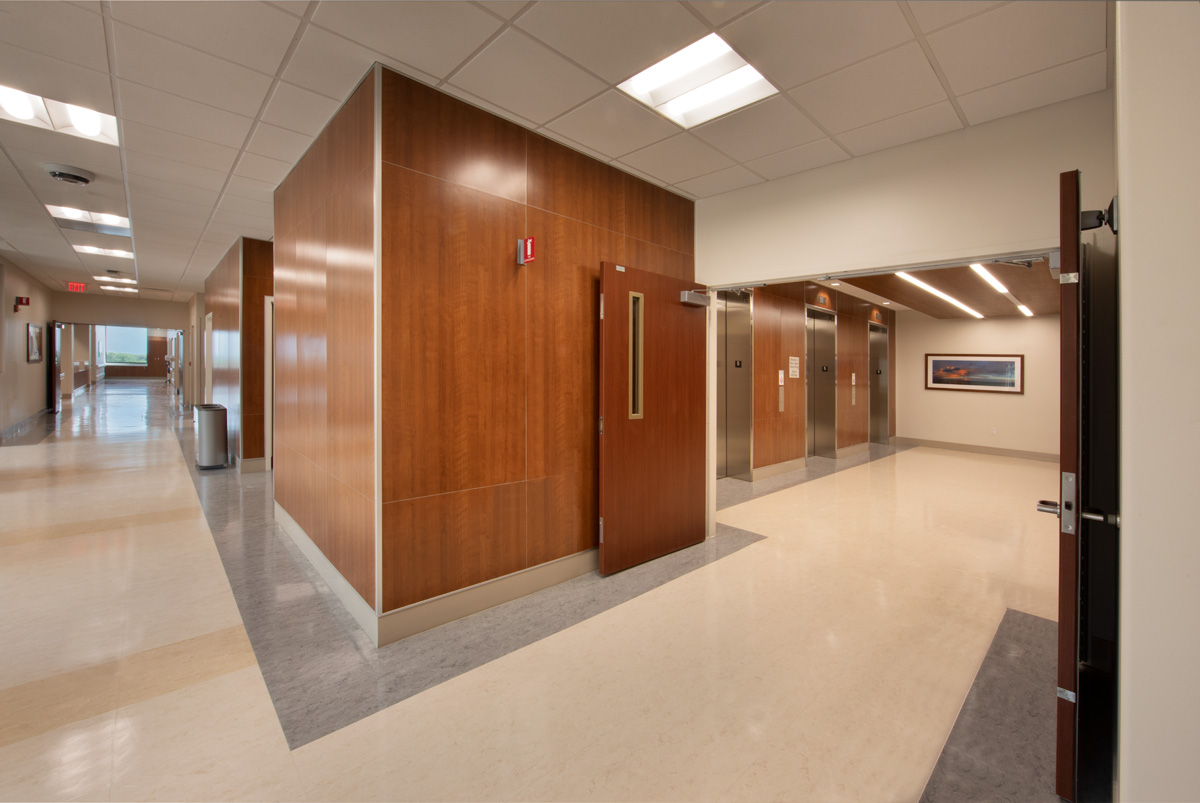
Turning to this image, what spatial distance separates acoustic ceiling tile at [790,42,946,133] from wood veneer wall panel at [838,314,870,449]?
7530mm

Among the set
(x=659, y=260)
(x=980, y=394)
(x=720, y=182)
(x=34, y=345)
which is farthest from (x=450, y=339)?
(x=34, y=345)

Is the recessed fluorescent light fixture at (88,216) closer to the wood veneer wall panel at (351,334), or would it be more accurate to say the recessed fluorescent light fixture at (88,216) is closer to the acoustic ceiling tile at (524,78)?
the wood veneer wall panel at (351,334)

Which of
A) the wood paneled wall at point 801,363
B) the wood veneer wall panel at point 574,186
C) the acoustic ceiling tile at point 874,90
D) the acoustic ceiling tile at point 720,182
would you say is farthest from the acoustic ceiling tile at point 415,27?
the wood paneled wall at point 801,363

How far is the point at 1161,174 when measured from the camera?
1082mm

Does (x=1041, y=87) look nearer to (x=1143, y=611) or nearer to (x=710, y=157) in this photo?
(x=710, y=157)

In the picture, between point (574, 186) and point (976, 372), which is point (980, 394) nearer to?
point (976, 372)

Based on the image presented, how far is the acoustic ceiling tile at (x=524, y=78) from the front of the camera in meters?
2.77

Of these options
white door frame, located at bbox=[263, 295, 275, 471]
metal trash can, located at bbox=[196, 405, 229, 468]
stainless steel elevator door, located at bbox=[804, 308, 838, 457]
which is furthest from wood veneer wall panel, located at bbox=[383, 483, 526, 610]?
stainless steel elevator door, located at bbox=[804, 308, 838, 457]

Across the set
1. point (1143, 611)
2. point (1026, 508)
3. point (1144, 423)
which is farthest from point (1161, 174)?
point (1026, 508)

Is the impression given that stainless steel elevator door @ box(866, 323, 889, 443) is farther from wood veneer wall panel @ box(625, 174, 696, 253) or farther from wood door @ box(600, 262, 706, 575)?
wood door @ box(600, 262, 706, 575)

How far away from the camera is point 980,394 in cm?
1116

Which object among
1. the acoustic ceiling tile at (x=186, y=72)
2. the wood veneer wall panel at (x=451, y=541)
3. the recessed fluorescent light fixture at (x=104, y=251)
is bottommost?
the wood veneer wall panel at (x=451, y=541)

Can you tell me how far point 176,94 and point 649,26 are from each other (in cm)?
308

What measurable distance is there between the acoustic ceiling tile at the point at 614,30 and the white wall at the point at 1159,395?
1.92m
